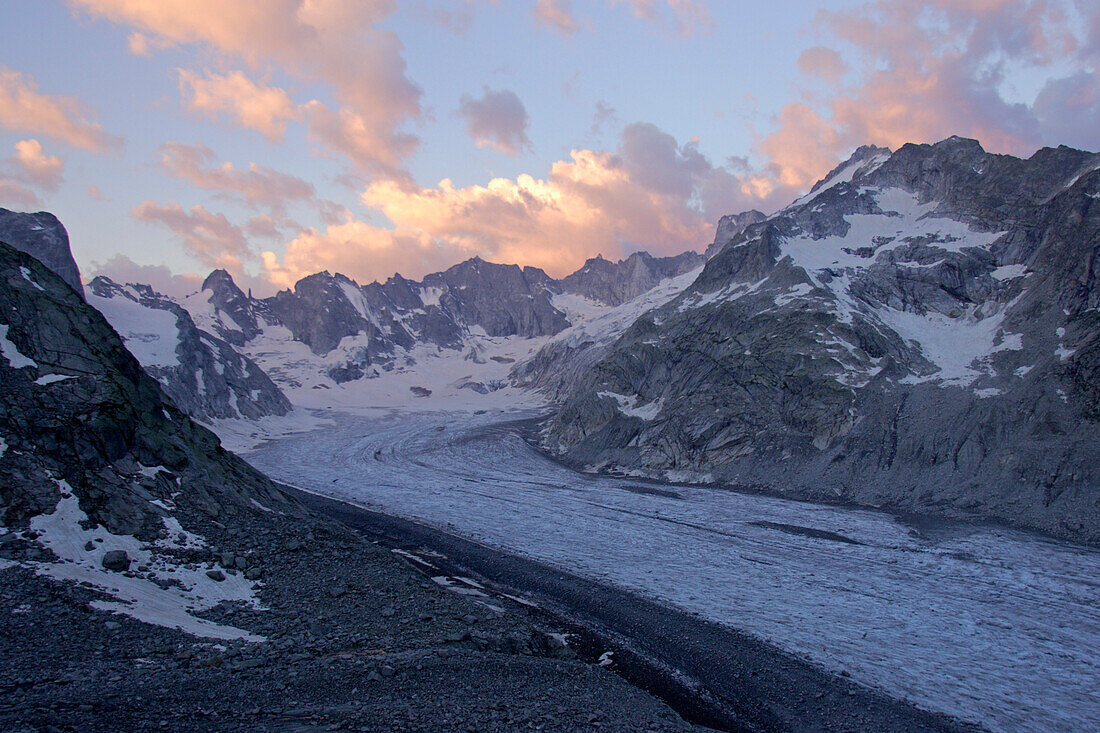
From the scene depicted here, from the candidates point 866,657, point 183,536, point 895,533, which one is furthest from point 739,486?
point 183,536

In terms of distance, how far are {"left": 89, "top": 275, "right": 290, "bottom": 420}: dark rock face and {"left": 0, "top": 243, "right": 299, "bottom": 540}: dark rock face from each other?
2212 inches

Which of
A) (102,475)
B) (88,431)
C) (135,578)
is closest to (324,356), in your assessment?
(88,431)

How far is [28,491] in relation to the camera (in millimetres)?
13273

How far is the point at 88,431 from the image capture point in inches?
625

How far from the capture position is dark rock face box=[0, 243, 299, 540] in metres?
14.2

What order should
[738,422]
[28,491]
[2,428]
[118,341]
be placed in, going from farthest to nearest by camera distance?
[738,422] < [118,341] < [2,428] < [28,491]

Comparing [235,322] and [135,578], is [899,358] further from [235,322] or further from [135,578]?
[235,322]

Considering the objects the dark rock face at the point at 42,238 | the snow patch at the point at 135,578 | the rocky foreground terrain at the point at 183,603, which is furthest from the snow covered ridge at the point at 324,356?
the snow patch at the point at 135,578

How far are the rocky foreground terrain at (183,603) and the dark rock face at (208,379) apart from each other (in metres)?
58.7

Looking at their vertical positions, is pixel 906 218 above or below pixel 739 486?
above

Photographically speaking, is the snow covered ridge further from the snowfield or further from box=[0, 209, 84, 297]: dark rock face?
the snowfield

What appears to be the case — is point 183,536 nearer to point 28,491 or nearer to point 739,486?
point 28,491

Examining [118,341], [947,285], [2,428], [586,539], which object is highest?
[947,285]

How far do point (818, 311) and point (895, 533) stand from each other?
2740 cm
